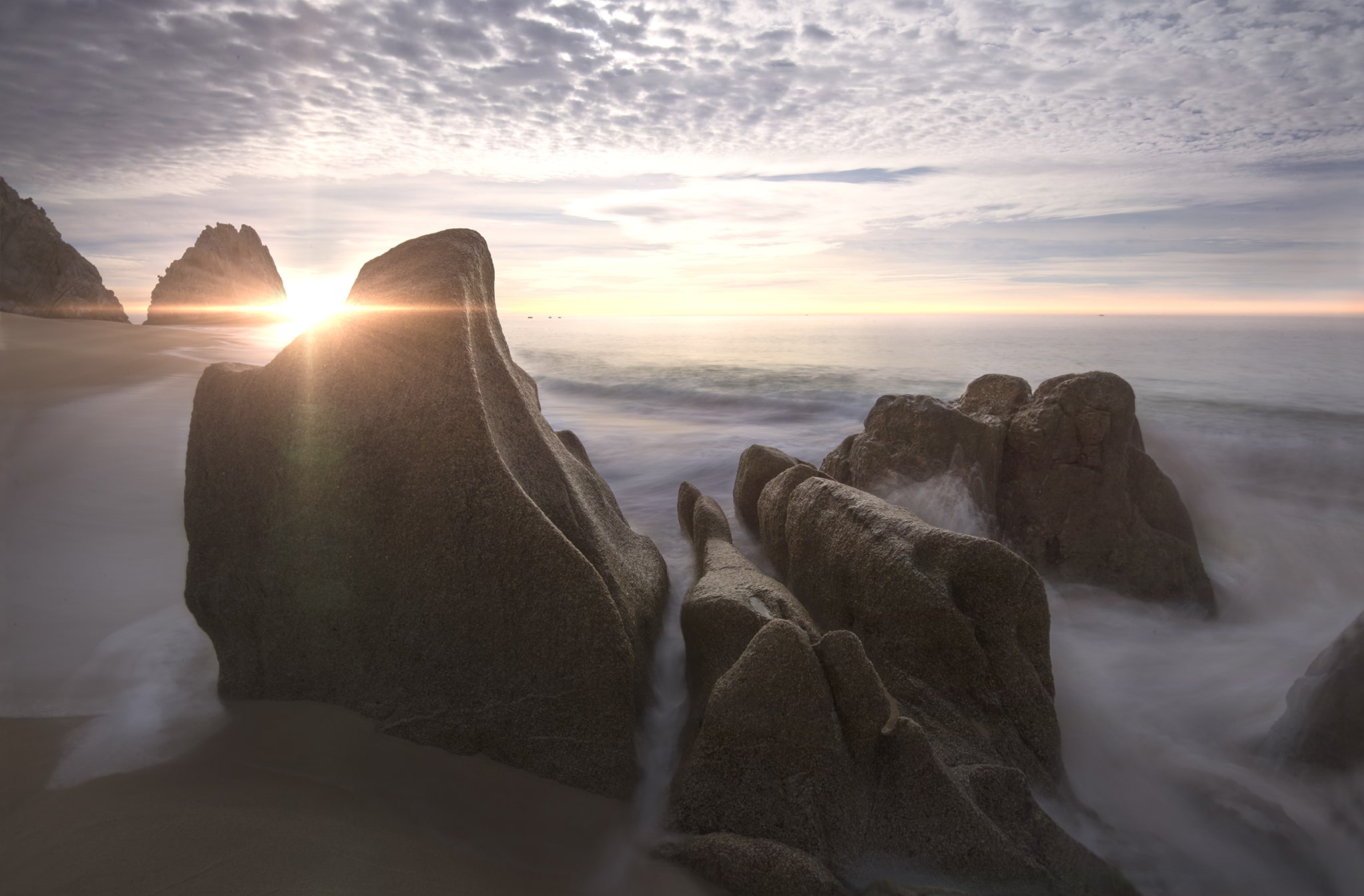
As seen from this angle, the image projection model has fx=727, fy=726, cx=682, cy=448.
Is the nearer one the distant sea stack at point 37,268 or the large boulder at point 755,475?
the large boulder at point 755,475

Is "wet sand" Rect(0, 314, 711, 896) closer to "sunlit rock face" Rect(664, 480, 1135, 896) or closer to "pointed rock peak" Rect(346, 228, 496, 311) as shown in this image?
"sunlit rock face" Rect(664, 480, 1135, 896)

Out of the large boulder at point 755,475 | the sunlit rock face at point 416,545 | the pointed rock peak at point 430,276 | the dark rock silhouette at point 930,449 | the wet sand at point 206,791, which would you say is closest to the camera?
the wet sand at point 206,791

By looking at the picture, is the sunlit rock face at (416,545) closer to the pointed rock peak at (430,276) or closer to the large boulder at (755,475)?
the pointed rock peak at (430,276)

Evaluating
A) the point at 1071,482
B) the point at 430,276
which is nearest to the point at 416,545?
the point at 430,276

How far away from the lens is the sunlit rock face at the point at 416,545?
9.11ft

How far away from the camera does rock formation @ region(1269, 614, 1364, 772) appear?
2.96 meters

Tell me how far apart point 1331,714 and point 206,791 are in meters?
4.45

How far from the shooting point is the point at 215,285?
1690 inches

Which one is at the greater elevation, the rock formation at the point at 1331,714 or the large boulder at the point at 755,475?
the large boulder at the point at 755,475

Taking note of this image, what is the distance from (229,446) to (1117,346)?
32.5m

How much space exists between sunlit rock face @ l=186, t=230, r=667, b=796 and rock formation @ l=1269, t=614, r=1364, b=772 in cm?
289

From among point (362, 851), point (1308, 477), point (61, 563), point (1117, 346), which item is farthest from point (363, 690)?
point (1117, 346)

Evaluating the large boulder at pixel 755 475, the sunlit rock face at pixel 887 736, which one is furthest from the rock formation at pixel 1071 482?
the sunlit rock face at pixel 887 736

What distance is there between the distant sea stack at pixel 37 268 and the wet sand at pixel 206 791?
33788mm
